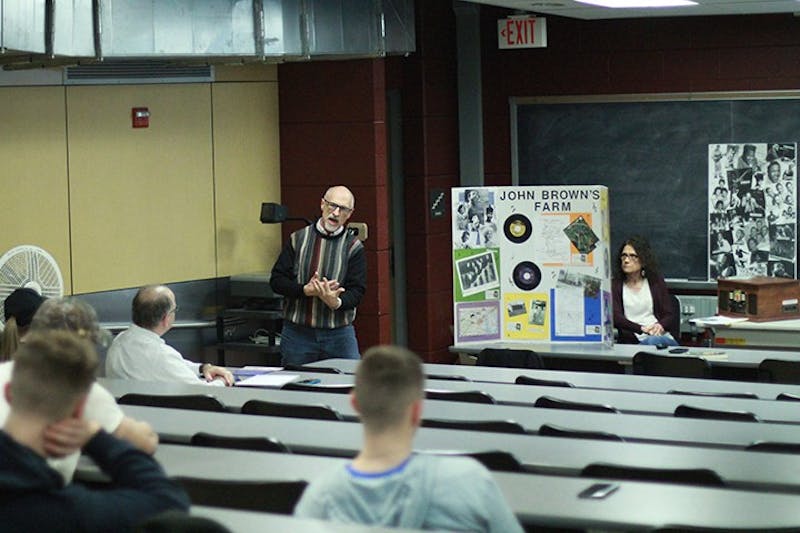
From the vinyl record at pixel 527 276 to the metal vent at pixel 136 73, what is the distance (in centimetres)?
259

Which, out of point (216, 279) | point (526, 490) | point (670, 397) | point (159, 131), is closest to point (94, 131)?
point (159, 131)

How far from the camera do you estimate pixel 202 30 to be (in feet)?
26.8

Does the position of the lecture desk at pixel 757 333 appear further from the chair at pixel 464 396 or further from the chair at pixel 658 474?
the chair at pixel 658 474

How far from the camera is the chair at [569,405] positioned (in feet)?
18.5

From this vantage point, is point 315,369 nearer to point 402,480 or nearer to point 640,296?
point 640,296

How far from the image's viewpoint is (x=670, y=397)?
604 cm

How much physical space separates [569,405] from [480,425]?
27.3 inches

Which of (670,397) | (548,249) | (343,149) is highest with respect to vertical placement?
(343,149)

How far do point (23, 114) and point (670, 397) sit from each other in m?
4.51

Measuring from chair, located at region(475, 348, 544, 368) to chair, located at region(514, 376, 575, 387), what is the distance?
1.23m

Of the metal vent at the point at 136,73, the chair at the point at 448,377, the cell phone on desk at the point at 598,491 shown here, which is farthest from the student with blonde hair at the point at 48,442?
the metal vent at the point at 136,73

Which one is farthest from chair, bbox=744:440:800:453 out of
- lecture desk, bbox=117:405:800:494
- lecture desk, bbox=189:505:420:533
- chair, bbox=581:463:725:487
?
lecture desk, bbox=189:505:420:533

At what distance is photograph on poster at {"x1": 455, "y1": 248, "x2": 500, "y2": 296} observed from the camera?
30.2 ft

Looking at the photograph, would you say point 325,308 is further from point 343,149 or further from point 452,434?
point 452,434
